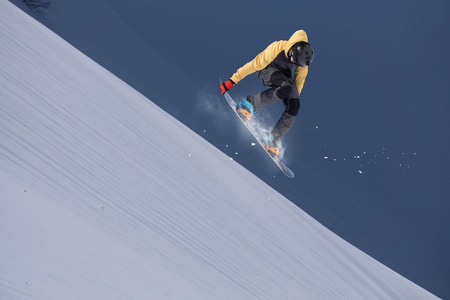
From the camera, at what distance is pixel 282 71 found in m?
3.81

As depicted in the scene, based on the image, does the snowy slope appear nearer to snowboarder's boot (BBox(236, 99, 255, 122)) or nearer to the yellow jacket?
snowboarder's boot (BBox(236, 99, 255, 122))

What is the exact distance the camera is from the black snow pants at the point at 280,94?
3.73 m

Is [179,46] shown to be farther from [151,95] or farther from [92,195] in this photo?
[92,195]

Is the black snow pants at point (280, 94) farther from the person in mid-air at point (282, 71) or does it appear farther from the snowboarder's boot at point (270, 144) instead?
the snowboarder's boot at point (270, 144)

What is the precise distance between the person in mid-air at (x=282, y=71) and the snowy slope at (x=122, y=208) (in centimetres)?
67

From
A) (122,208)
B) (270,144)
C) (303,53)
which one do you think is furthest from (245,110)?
(122,208)

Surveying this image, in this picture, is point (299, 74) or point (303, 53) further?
point (299, 74)

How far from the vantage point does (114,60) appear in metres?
4.57

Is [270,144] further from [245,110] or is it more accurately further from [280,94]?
[280,94]

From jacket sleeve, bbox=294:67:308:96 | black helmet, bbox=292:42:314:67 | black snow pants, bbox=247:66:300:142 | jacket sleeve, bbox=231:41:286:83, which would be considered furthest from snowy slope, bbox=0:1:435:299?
black helmet, bbox=292:42:314:67

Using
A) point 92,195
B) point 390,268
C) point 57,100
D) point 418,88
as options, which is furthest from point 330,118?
point 92,195

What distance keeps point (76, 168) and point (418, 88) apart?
5677 millimetres

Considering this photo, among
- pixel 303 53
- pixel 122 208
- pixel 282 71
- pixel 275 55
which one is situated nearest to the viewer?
pixel 122 208

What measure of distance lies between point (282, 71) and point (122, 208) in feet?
7.73
